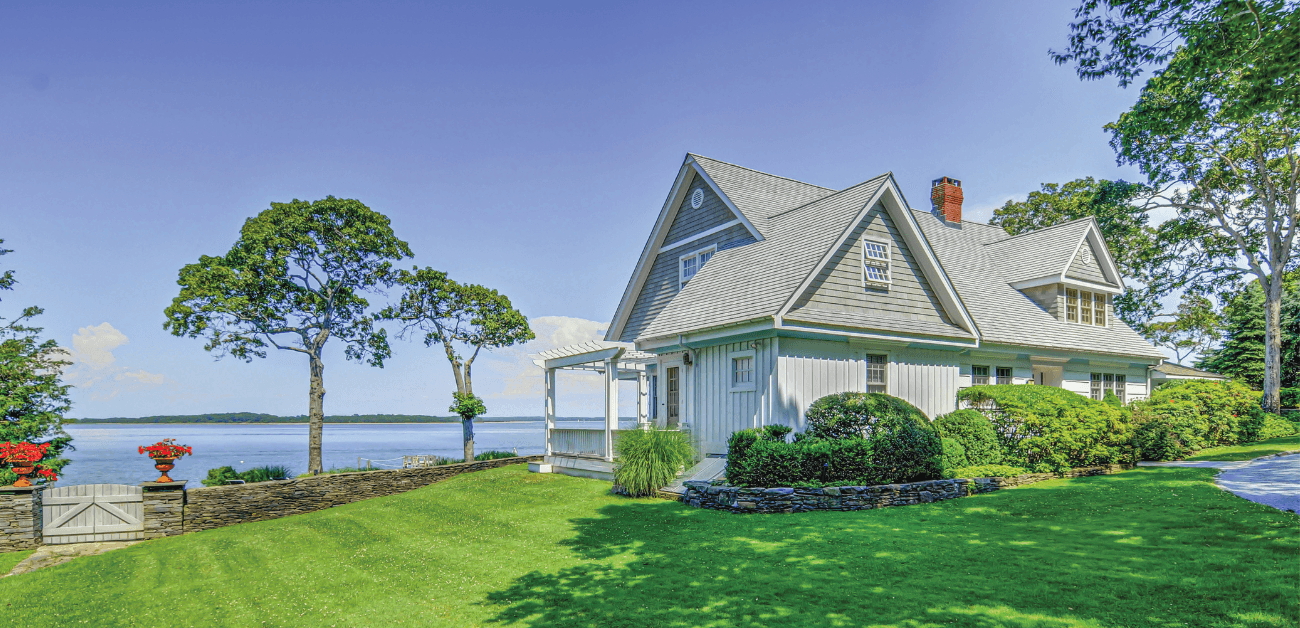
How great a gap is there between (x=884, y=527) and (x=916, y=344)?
261 inches

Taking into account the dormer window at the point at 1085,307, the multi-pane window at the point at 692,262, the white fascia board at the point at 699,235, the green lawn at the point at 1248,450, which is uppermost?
the white fascia board at the point at 699,235

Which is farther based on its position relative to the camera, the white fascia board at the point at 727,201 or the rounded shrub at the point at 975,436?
the white fascia board at the point at 727,201

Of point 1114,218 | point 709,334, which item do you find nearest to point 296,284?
point 709,334

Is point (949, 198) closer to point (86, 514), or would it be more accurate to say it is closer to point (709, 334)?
point (709, 334)

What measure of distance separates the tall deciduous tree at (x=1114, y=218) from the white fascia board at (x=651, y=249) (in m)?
15.7

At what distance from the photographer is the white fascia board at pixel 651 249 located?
21.8 metres

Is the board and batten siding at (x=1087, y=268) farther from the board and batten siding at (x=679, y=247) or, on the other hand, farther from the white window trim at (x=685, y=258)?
the white window trim at (x=685, y=258)

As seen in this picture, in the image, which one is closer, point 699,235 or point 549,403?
point 549,403

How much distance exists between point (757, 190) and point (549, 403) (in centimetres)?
913

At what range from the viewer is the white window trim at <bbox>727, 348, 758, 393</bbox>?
1461cm

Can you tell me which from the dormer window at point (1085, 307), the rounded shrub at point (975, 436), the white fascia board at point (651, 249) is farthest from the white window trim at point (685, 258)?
the dormer window at point (1085, 307)

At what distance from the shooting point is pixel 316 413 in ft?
86.5

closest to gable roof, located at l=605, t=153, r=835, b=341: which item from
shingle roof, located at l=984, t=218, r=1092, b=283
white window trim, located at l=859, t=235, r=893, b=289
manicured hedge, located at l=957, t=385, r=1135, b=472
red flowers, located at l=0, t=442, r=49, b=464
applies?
white window trim, located at l=859, t=235, r=893, b=289

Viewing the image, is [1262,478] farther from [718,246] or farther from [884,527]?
[718,246]
